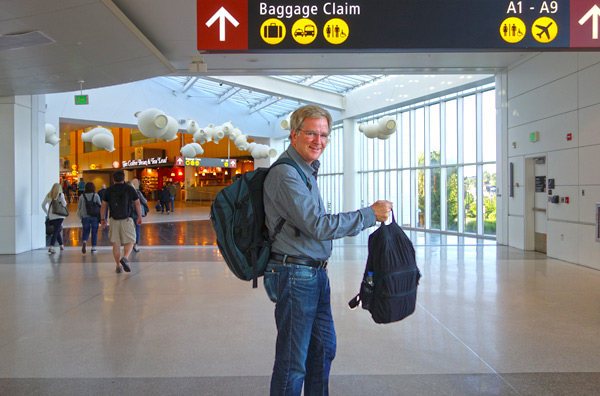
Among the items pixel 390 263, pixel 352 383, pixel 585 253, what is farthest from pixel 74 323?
pixel 585 253

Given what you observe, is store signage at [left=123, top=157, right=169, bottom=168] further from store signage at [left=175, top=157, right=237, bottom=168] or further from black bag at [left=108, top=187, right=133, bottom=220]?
black bag at [left=108, top=187, right=133, bottom=220]

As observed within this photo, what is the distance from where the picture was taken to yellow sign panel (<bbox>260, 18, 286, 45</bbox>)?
13.1 feet

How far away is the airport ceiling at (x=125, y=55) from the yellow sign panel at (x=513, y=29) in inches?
96.3

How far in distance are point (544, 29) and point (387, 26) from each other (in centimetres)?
141

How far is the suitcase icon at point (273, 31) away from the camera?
4.00 m

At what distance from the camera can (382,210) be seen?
2074mm

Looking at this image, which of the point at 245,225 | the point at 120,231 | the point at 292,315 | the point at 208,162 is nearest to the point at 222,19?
the point at 245,225

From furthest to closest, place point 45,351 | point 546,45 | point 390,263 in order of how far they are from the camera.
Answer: point 546,45
point 45,351
point 390,263

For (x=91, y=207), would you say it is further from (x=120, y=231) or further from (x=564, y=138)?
(x=564, y=138)

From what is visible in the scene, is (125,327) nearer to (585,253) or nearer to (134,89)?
(585,253)

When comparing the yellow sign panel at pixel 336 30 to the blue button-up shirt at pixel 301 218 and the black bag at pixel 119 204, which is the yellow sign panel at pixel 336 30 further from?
the black bag at pixel 119 204

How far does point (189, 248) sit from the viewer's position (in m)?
10.5

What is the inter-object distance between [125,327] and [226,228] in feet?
9.23

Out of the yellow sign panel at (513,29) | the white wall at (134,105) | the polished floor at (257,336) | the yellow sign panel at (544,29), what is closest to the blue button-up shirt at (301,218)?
the polished floor at (257,336)
